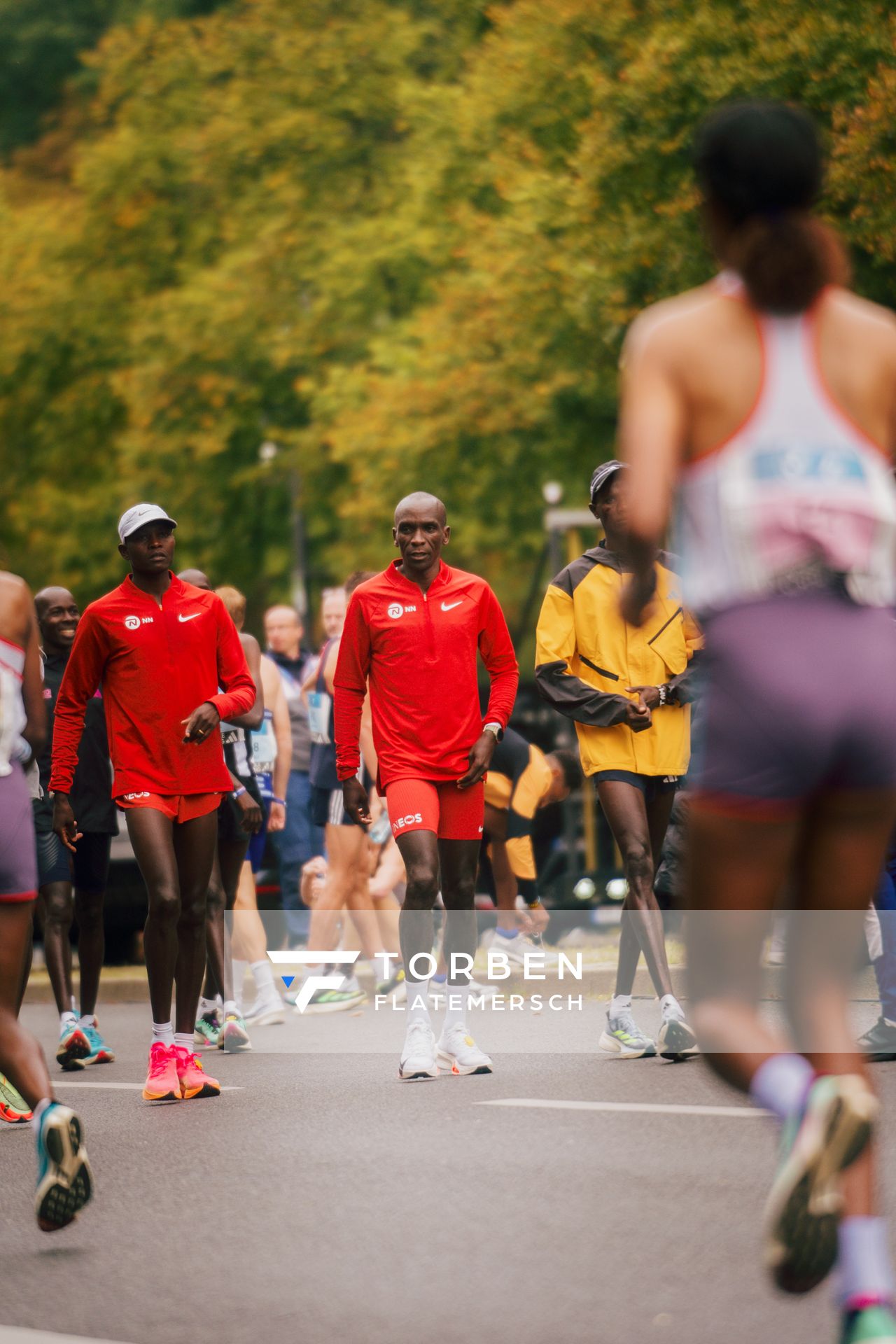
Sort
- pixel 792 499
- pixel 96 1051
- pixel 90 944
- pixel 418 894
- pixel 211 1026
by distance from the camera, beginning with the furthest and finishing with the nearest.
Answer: pixel 211 1026 → pixel 90 944 → pixel 96 1051 → pixel 418 894 → pixel 792 499

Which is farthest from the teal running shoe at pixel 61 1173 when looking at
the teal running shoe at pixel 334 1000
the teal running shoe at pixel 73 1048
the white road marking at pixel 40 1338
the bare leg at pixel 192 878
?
the teal running shoe at pixel 334 1000

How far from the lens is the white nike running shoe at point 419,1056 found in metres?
8.01

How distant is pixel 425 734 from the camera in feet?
26.5

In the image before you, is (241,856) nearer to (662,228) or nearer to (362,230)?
(662,228)

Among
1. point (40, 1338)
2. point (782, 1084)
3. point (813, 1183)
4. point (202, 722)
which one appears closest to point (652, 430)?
point (782, 1084)

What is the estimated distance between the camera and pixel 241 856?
33.4ft

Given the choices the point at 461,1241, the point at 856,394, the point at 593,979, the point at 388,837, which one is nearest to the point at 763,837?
the point at 856,394

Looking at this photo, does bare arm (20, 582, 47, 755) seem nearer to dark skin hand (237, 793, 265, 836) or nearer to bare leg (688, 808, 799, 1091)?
bare leg (688, 808, 799, 1091)

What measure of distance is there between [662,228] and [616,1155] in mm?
17531

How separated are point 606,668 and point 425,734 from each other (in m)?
0.86

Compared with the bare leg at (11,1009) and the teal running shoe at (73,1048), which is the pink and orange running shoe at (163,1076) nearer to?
the teal running shoe at (73,1048)

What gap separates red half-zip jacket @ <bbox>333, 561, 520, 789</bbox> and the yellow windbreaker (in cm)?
30

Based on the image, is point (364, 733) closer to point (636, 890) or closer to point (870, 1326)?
point (636, 890)

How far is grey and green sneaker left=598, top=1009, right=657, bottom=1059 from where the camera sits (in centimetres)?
831
